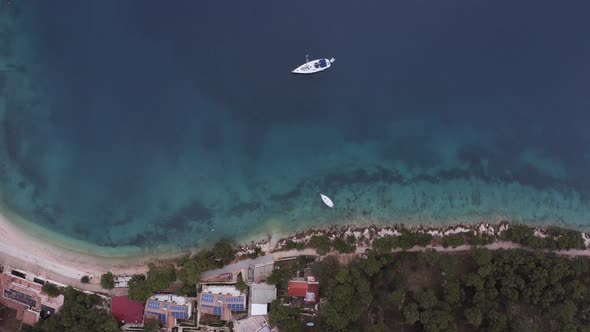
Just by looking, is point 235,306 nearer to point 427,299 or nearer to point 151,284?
point 151,284

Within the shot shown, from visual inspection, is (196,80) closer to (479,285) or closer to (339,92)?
(339,92)

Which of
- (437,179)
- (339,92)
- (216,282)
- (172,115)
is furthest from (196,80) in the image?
(437,179)

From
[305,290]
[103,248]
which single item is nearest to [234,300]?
[305,290]

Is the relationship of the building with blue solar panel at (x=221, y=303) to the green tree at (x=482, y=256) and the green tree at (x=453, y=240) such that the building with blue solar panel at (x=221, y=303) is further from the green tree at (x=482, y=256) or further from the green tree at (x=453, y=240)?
the green tree at (x=482, y=256)

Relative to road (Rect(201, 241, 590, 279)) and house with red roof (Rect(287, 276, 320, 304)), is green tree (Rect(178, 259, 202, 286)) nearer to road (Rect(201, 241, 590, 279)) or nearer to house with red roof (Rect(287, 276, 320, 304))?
road (Rect(201, 241, 590, 279))

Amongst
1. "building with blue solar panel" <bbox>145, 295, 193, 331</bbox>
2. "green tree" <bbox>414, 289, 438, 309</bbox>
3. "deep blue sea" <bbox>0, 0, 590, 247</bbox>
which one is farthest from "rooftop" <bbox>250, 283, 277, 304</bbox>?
"green tree" <bbox>414, 289, 438, 309</bbox>
